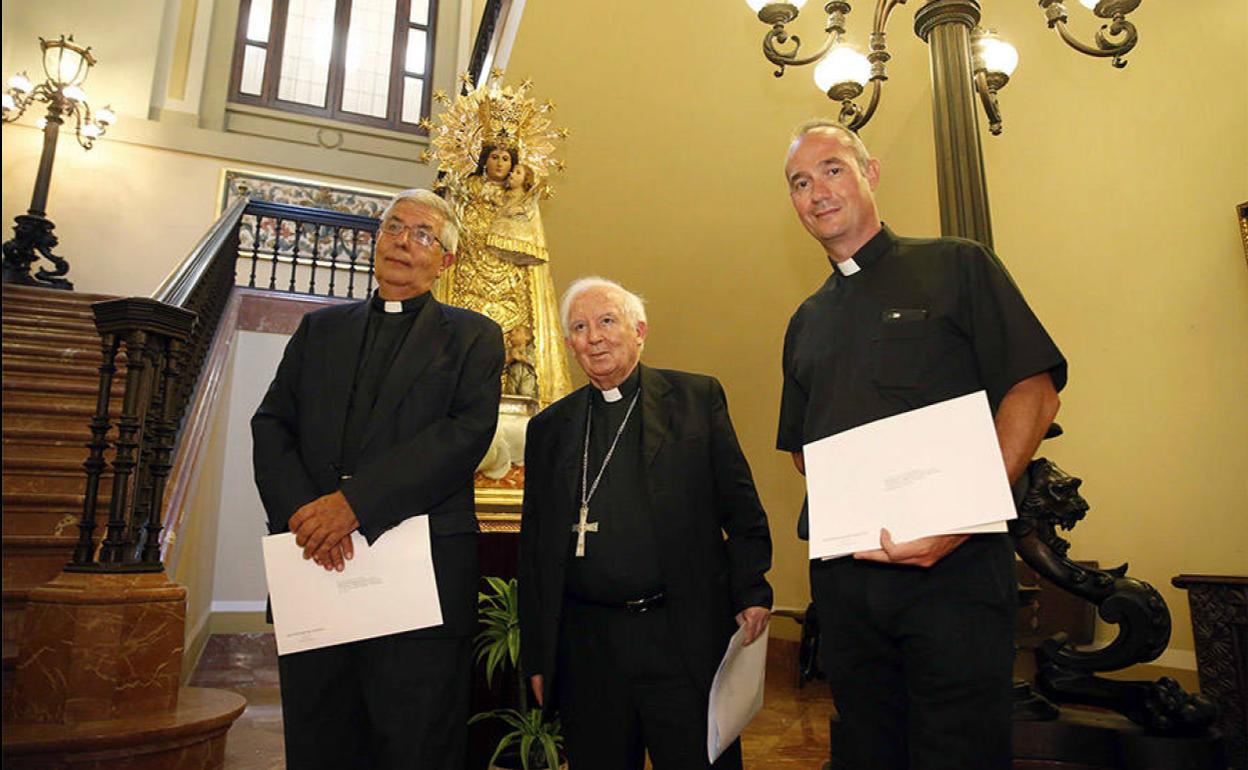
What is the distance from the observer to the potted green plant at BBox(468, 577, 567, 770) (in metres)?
2.18

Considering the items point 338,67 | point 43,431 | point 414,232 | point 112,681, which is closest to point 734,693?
point 414,232

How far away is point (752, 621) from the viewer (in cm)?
188

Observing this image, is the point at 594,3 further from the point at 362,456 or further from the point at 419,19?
the point at 419,19

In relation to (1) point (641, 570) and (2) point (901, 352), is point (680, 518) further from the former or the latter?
(2) point (901, 352)

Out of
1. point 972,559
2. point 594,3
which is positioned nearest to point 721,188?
point 594,3

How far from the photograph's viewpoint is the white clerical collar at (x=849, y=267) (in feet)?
5.16

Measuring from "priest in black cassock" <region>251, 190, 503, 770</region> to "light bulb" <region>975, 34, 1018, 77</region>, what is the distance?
2.38 metres

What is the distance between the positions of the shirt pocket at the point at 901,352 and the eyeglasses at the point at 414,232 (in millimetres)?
990

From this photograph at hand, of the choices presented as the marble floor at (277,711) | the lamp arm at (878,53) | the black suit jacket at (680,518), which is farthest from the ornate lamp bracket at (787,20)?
the marble floor at (277,711)

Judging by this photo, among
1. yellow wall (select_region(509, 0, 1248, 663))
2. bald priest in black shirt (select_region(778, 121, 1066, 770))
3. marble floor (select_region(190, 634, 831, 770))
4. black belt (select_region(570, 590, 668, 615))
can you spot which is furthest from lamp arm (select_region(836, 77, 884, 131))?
marble floor (select_region(190, 634, 831, 770))

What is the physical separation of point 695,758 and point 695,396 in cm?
83

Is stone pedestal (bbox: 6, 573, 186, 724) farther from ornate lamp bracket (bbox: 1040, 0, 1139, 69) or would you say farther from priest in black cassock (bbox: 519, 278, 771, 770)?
ornate lamp bracket (bbox: 1040, 0, 1139, 69)

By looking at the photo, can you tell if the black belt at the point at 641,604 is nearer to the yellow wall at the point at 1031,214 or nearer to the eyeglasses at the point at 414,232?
the eyeglasses at the point at 414,232

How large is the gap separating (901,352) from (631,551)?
2.55 feet
